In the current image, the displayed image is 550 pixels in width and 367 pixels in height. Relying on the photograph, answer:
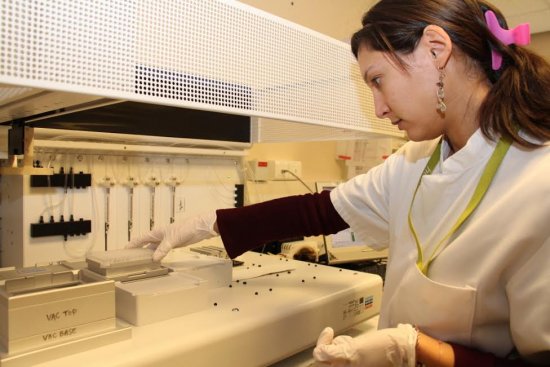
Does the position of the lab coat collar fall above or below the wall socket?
above

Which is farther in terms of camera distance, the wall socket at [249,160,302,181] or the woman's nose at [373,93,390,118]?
the wall socket at [249,160,302,181]

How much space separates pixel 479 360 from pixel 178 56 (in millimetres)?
773

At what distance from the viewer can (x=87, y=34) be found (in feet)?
1.86

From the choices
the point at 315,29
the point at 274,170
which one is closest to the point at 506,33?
the point at 274,170

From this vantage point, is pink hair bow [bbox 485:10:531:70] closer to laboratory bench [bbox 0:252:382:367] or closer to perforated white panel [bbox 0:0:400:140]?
perforated white panel [bbox 0:0:400:140]

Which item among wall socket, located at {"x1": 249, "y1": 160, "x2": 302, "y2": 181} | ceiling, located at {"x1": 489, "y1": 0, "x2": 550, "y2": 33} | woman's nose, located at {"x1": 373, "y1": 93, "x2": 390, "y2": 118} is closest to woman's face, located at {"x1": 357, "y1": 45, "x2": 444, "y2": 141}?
woman's nose, located at {"x1": 373, "y1": 93, "x2": 390, "y2": 118}

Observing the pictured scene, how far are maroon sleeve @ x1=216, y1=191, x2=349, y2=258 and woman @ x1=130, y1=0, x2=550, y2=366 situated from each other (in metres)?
0.31

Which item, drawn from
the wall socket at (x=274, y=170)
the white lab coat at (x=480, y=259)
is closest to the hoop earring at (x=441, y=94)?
the white lab coat at (x=480, y=259)

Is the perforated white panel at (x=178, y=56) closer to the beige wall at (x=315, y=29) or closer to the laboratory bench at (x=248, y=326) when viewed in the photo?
the laboratory bench at (x=248, y=326)

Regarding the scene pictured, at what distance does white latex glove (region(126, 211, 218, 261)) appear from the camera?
1.11 metres

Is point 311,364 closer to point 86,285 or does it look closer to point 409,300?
point 409,300

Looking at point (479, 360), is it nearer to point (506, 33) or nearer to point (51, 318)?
point (506, 33)

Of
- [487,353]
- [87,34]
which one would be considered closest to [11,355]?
[87,34]

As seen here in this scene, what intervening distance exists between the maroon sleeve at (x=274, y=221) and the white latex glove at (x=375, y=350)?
0.39m
